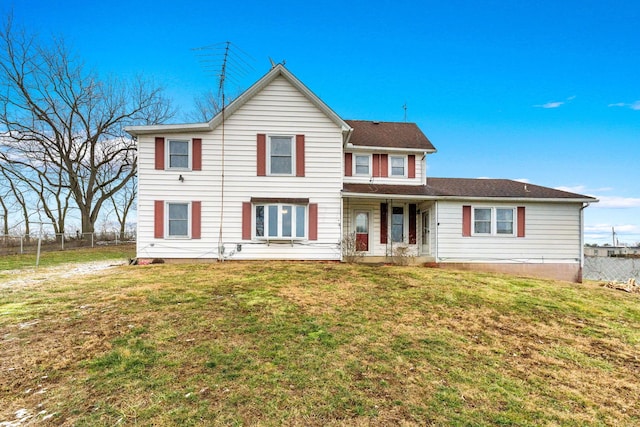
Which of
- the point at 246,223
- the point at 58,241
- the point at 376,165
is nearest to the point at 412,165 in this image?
the point at 376,165

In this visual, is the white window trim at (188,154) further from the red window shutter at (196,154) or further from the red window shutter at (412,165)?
the red window shutter at (412,165)

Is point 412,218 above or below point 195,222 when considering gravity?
above

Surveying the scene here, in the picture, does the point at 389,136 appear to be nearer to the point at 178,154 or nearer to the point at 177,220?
the point at 178,154

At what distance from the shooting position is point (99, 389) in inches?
151

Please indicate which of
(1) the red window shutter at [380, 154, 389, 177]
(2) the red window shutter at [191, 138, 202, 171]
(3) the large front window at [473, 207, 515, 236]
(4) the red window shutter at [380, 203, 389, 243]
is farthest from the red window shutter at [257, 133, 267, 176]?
(3) the large front window at [473, 207, 515, 236]

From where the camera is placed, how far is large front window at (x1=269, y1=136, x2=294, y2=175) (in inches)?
522

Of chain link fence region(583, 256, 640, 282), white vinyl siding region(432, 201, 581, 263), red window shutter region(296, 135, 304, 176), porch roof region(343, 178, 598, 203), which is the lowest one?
chain link fence region(583, 256, 640, 282)

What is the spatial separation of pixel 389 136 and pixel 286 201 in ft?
23.8

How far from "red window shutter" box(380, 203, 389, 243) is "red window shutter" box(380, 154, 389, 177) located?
5.49 feet

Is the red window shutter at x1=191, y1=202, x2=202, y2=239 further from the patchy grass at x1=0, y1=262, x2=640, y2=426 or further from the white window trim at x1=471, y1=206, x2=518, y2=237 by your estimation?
the white window trim at x1=471, y1=206, x2=518, y2=237

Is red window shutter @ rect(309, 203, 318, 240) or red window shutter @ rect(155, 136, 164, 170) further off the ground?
red window shutter @ rect(155, 136, 164, 170)

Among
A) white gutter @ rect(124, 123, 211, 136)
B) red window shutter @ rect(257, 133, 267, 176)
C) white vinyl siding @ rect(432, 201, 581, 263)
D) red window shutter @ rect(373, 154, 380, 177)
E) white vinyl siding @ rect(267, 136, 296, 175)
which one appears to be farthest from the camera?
red window shutter @ rect(373, 154, 380, 177)

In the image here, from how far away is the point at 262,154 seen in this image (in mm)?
13180

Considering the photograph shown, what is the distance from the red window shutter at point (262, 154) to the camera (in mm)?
13148
